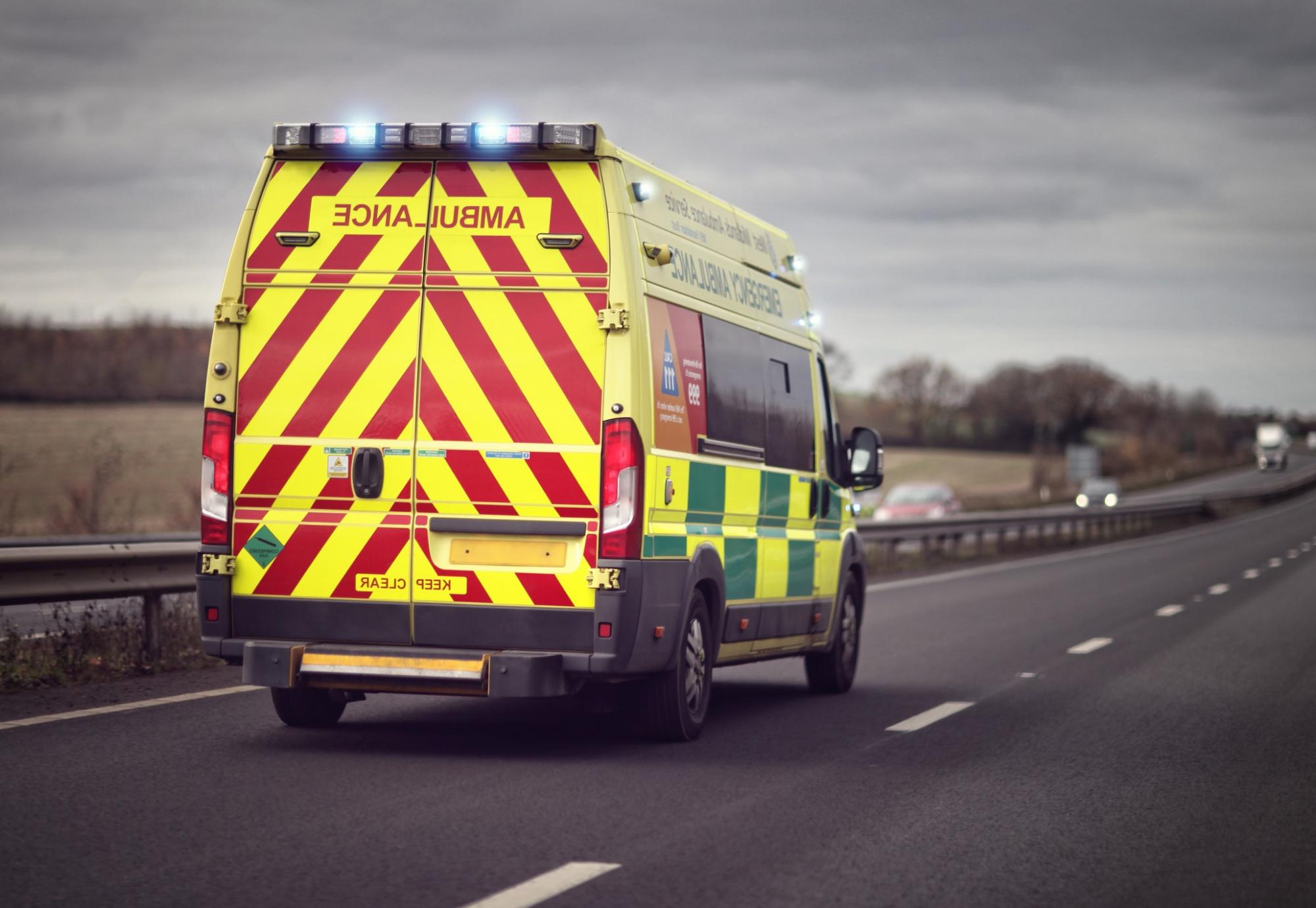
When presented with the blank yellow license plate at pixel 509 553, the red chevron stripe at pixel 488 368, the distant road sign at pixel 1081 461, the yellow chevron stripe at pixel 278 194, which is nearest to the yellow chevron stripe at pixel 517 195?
the red chevron stripe at pixel 488 368

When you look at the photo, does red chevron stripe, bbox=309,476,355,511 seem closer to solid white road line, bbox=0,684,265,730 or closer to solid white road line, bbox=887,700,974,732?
solid white road line, bbox=0,684,265,730

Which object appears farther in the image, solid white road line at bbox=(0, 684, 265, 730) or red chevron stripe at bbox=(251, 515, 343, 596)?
solid white road line at bbox=(0, 684, 265, 730)

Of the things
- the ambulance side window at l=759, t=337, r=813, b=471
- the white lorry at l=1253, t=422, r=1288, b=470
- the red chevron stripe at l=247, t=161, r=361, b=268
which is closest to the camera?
the red chevron stripe at l=247, t=161, r=361, b=268

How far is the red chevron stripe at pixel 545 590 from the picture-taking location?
764cm

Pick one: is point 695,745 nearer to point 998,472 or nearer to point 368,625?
Answer: point 368,625

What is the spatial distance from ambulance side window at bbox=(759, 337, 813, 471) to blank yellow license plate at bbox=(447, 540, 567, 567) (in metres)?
2.25

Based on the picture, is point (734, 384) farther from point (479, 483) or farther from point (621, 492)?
point (479, 483)

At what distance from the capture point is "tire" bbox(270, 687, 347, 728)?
28.6 ft

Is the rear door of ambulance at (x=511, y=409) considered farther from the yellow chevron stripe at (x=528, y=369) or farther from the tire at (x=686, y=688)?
the tire at (x=686, y=688)

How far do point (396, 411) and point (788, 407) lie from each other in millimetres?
2990

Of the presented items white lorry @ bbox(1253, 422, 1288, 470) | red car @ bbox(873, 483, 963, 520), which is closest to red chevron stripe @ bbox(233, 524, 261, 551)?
red car @ bbox(873, 483, 963, 520)

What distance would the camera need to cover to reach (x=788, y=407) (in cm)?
Answer: 1016

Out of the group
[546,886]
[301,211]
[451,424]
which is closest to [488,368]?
[451,424]

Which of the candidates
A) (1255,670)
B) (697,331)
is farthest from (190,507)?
(697,331)
